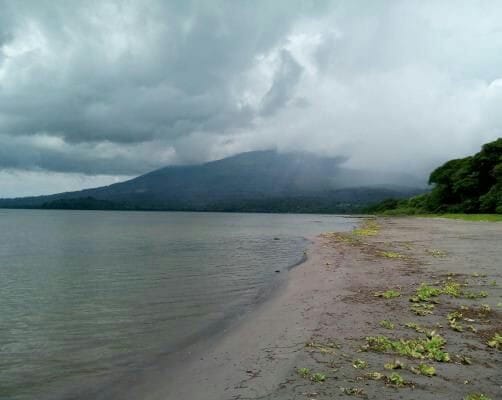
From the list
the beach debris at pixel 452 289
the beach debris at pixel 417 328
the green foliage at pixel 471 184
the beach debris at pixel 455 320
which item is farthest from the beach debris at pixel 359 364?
the green foliage at pixel 471 184

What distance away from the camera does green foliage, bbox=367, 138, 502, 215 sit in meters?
89.7

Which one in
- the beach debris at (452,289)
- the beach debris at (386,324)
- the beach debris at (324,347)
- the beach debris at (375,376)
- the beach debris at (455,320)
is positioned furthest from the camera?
the beach debris at (452,289)

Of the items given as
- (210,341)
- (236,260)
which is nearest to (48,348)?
(210,341)

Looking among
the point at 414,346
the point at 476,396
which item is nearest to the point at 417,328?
the point at 414,346

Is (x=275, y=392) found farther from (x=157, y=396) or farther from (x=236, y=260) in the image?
(x=236, y=260)

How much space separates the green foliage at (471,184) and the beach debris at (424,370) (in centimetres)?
8962

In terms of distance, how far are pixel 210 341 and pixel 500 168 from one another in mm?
101258

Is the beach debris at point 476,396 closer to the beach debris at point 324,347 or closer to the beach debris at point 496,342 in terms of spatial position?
the beach debris at point 496,342

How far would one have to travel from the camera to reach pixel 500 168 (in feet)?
298

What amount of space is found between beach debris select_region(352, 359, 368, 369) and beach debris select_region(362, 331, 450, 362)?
2.78ft

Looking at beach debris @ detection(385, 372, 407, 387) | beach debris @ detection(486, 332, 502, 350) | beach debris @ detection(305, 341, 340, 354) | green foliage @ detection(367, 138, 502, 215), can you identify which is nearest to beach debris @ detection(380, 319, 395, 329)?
beach debris @ detection(305, 341, 340, 354)

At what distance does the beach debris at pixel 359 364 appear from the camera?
7.47m

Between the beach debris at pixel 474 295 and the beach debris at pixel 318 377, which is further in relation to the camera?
the beach debris at pixel 474 295

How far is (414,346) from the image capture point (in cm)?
841
